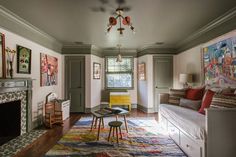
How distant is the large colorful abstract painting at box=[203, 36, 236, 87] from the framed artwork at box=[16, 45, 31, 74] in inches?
161

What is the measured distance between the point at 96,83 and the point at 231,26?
4.38m

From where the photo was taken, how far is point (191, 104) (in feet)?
11.2

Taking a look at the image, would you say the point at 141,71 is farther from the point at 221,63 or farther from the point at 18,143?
the point at 18,143

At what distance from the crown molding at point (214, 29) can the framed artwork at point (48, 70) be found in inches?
160

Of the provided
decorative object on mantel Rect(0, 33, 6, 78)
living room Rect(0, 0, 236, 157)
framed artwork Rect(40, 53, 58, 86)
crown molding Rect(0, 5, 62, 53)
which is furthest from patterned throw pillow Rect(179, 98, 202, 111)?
crown molding Rect(0, 5, 62, 53)

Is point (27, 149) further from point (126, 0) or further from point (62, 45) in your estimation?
Answer: point (62, 45)

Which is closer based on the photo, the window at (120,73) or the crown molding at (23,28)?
the crown molding at (23,28)

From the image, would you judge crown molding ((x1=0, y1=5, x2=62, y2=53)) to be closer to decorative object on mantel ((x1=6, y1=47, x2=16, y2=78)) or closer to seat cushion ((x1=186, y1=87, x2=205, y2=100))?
decorative object on mantel ((x1=6, y1=47, x2=16, y2=78))

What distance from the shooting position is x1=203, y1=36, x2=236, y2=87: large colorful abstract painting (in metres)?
2.88

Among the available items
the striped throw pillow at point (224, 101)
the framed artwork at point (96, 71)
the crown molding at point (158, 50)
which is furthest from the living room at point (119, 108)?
the framed artwork at point (96, 71)

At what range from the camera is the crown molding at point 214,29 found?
2.89 metres

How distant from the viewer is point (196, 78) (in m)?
4.31

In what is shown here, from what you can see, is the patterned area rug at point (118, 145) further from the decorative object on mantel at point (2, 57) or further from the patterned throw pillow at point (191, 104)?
the decorative object on mantel at point (2, 57)

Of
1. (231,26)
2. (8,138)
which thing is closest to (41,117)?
(8,138)
